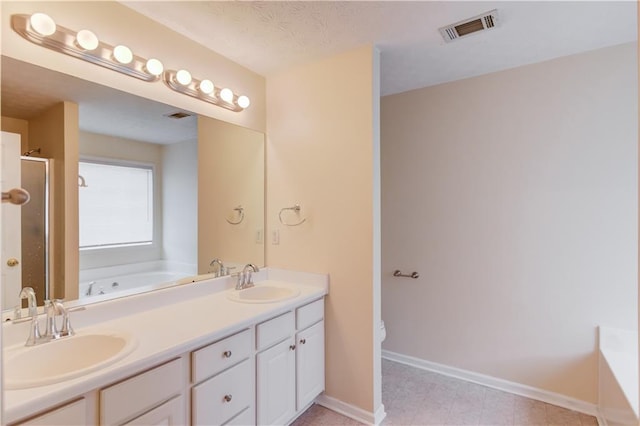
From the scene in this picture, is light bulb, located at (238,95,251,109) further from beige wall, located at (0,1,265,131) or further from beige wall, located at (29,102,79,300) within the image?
beige wall, located at (29,102,79,300)

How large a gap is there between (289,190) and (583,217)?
204 centimetres

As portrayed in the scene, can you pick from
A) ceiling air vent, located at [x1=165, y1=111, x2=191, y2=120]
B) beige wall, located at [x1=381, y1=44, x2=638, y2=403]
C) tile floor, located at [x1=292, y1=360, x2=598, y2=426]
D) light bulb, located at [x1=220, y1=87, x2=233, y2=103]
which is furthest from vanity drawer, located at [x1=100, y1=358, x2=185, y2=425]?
beige wall, located at [x1=381, y1=44, x2=638, y2=403]

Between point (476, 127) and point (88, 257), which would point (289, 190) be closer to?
point (88, 257)

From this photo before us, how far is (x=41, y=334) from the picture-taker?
135cm

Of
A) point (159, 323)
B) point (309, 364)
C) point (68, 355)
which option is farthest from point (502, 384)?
point (68, 355)

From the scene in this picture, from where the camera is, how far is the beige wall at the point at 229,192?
2.20 m

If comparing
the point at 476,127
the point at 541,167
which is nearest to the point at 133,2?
the point at 476,127

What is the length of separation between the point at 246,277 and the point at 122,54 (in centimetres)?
149

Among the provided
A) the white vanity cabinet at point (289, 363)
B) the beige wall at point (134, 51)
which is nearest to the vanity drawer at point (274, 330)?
the white vanity cabinet at point (289, 363)

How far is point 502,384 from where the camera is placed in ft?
8.12

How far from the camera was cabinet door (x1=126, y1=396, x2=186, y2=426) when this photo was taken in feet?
4.10

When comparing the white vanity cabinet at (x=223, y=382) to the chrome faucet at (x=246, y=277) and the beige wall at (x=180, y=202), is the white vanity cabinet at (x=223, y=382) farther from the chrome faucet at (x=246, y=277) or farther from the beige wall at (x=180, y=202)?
the beige wall at (x=180, y=202)

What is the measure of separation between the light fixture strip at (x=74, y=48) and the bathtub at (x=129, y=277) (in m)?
1.03

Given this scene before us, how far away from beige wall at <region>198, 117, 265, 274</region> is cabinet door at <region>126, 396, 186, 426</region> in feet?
A: 3.01
